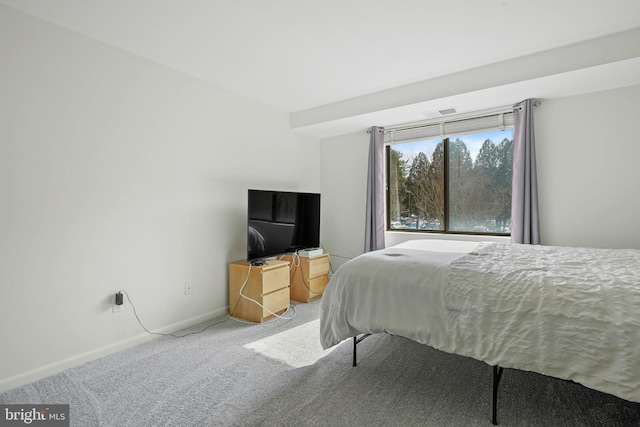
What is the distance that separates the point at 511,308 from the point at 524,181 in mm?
2236

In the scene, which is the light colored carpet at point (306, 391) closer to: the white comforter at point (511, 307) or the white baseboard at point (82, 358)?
the white baseboard at point (82, 358)

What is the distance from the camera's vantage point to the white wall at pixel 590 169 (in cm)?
295

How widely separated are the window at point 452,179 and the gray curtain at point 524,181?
0.20 metres

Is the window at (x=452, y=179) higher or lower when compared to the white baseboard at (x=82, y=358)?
higher

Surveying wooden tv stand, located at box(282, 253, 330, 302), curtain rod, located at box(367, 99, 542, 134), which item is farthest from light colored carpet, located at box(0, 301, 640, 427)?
curtain rod, located at box(367, 99, 542, 134)

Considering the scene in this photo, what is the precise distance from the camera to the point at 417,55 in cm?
277

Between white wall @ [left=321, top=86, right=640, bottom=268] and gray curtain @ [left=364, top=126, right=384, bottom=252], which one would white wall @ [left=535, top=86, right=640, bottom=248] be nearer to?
white wall @ [left=321, top=86, right=640, bottom=268]

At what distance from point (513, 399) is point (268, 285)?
7.27ft

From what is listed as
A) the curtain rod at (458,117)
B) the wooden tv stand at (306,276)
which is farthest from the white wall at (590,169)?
the wooden tv stand at (306,276)

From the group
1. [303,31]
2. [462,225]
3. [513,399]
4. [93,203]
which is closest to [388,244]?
[462,225]

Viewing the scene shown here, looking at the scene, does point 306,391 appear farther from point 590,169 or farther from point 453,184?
point 590,169

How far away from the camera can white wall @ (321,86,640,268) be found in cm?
295

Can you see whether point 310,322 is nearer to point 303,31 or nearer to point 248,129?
point 248,129

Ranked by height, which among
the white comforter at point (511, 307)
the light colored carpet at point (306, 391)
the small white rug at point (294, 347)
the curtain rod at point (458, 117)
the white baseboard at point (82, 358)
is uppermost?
the curtain rod at point (458, 117)
